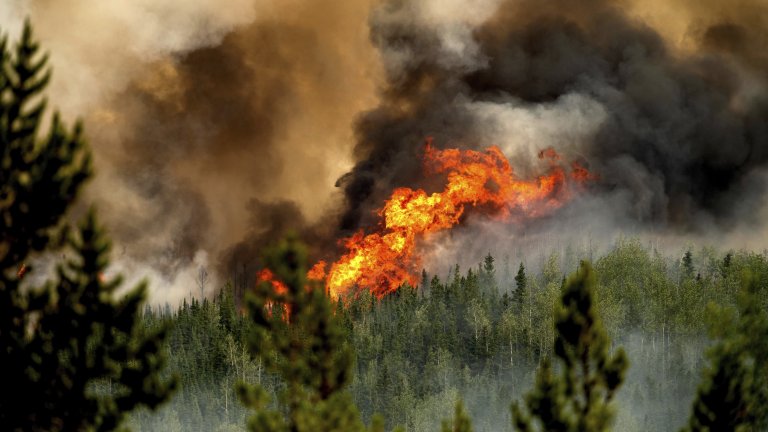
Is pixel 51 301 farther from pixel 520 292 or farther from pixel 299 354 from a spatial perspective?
pixel 520 292

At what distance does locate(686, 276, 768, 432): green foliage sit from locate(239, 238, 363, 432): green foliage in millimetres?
22120

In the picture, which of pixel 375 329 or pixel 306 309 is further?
pixel 375 329

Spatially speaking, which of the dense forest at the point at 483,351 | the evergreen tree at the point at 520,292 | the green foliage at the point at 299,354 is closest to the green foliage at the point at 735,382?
the green foliage at the point at 299,354

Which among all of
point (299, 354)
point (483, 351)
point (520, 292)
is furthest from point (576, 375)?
point (520, 292)

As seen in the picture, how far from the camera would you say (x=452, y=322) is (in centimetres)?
18488

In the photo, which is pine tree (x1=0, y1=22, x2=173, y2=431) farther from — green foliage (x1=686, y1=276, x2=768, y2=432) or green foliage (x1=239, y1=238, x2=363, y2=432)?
green foliage (x1=686, y1=276, x2=768, y2=432)

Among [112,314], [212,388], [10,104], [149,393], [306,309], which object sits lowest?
[149,393]

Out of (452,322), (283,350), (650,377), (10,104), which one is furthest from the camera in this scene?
(452,322)

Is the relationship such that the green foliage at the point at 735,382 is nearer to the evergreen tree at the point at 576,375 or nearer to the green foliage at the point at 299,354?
the evergreen tree at the point at 576,375

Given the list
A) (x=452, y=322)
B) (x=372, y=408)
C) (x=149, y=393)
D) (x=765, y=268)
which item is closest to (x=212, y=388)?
(x=372, y=408)

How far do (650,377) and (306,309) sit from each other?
122955 mm

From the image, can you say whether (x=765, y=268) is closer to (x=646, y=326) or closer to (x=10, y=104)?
(x=646, y=326)

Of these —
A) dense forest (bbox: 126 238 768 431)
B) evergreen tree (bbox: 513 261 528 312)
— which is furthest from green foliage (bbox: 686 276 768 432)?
evergreen tree (bbox: 513 261 528 312)

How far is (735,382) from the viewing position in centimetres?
4222
